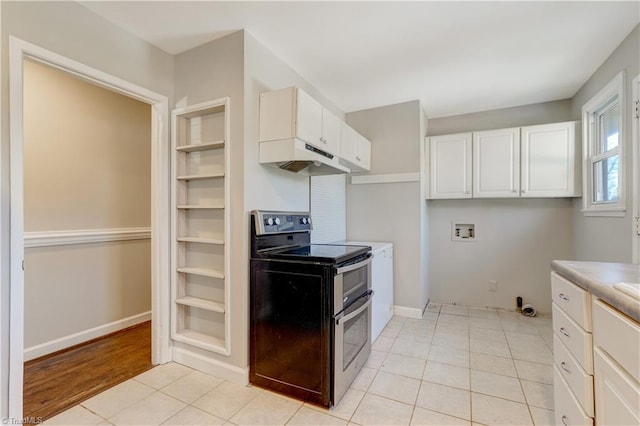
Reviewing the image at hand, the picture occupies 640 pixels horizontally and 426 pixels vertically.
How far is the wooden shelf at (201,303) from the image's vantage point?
219cm

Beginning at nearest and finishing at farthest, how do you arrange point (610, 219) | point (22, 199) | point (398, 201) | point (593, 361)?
point (593, 361), point (22, 199), point (610, 219), point (398, 201)

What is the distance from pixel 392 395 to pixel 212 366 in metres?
1.34

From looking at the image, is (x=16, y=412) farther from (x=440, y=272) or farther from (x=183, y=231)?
(x=440, y=272)

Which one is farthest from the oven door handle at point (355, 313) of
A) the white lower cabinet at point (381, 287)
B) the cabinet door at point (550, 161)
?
the cabinet door at point (550, 161)

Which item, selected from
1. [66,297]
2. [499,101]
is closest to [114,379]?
[66,297]

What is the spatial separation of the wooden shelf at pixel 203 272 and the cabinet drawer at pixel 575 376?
207 cm

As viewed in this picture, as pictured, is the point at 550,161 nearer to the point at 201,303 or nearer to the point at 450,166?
the point at 450,166

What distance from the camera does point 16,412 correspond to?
1549 millimetres

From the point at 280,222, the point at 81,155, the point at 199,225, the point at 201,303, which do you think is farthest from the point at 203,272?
the point at 81,155

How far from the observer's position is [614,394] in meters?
1.00

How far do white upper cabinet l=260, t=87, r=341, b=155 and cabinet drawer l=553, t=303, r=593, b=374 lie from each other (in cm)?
186

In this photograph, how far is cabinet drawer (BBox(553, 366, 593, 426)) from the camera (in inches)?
47.8

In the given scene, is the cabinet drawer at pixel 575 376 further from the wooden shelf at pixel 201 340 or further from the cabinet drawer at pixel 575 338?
the wooden shelf at pixel 201 340

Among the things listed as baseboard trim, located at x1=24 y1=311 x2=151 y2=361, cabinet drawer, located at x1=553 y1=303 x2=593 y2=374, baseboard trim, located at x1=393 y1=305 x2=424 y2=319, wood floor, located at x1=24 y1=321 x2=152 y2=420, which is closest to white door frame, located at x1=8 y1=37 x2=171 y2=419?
wood floor, located at x1=24 y1=321 x2=152 y2=420
